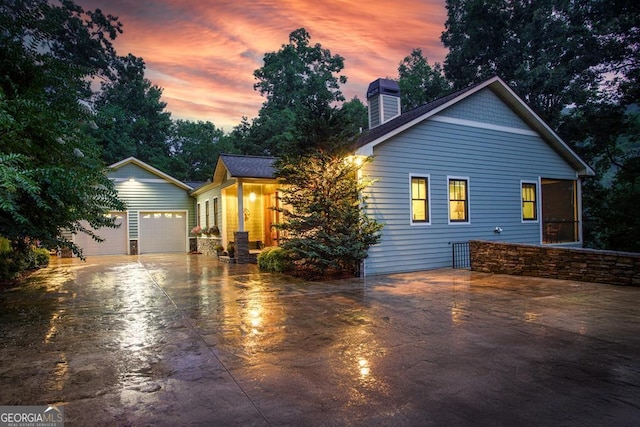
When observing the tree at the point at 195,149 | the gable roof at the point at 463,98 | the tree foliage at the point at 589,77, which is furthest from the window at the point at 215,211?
the tree at the point at 195,149

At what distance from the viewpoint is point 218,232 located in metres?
16.3

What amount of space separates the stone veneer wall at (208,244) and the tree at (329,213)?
24.9 ft

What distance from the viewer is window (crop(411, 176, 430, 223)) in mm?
10633

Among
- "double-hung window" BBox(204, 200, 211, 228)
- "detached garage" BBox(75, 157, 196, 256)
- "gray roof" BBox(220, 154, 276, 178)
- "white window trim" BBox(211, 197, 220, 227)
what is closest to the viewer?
"gray roof" BBox(220, 154, 276, 178)

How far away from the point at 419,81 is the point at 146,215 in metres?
21.7

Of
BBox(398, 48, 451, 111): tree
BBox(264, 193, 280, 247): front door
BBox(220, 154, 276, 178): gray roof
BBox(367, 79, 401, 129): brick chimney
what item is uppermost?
BBox(398, 48, 451, 111): tree

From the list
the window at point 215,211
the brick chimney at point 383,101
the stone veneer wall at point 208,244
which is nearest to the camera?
the brick chimney at point 383,101

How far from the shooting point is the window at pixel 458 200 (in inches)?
441

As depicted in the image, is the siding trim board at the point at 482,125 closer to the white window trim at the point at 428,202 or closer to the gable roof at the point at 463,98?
the gable roof at the point at 463,98

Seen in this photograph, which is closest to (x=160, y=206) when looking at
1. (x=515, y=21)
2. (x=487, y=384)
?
(x=487, y=384)

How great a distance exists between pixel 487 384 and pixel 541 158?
12.1 meters

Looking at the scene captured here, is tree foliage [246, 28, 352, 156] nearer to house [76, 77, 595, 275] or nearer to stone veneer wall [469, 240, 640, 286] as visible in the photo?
house [76, 77, 595, 275]

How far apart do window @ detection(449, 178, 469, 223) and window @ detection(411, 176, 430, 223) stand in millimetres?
913

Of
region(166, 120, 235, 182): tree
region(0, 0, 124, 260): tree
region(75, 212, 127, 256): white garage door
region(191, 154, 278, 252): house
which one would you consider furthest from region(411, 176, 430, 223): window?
region(166, 120, 235, 182): tree
